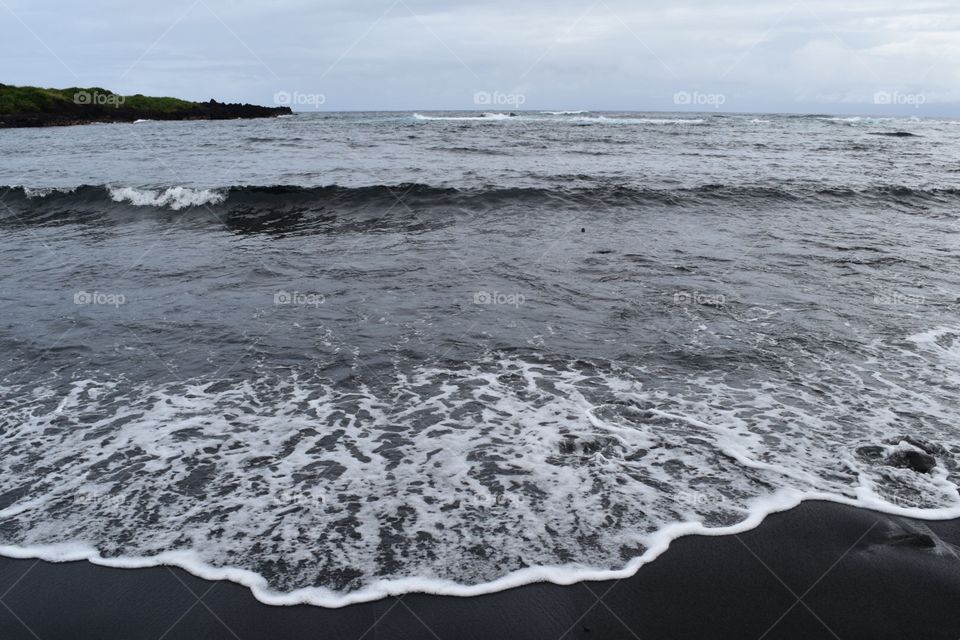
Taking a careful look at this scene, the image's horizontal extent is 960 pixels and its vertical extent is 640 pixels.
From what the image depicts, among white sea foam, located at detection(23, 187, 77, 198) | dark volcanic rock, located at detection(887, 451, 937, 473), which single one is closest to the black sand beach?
dark volcanic rock, located at detection(887, 451, 937, 473)

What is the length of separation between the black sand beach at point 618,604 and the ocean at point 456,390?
14cm

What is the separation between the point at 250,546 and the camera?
4105 millimetres

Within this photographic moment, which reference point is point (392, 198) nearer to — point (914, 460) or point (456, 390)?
point (456, 390)

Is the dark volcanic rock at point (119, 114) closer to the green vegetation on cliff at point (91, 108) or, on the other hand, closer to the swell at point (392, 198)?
the green vegetation on cliff at point (91, 108)

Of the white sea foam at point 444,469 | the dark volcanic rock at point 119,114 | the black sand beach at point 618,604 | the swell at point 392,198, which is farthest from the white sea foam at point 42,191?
the dark volcanic rock at point 119,114

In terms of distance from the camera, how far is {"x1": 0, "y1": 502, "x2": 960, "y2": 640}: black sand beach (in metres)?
3.45

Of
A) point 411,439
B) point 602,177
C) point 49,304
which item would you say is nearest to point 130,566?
point 411,439

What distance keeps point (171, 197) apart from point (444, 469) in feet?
51.6

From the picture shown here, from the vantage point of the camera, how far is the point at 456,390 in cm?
640

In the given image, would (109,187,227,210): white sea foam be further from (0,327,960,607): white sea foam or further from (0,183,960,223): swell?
(0,327,960,607): white sea foam

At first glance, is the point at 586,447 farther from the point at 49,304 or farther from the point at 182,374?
the point at 49,304

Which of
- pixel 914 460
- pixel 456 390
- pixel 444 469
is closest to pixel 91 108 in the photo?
pixel 456 390

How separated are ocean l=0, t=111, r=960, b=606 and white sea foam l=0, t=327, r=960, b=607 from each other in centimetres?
3

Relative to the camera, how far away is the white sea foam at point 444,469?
402 centimetres
